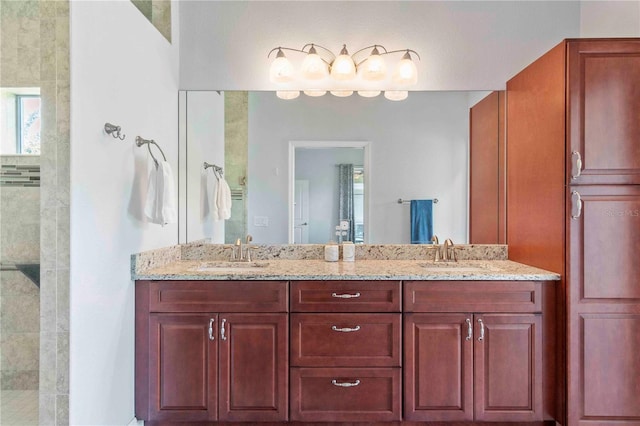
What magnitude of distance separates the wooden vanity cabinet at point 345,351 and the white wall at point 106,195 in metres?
0.83

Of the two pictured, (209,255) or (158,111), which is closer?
(158,111)

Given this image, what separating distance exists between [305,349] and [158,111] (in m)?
1.60

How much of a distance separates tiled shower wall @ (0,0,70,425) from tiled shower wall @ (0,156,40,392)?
108cm

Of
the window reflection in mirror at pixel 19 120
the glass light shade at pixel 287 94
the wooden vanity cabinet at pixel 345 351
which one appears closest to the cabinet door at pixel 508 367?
the wooden vanity cabinet at pixel 345 351

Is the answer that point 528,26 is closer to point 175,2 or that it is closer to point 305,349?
point 175,2

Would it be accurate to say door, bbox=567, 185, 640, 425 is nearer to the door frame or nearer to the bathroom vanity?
the bathroom vanity

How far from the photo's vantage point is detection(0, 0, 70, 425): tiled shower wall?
1451 millimetres

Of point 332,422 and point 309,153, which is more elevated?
point 309,153

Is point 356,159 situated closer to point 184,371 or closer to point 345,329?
point 345,329

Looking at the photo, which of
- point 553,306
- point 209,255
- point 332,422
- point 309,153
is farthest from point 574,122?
point 209,255

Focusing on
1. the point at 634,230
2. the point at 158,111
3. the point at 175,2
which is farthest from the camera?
the point at 175,2

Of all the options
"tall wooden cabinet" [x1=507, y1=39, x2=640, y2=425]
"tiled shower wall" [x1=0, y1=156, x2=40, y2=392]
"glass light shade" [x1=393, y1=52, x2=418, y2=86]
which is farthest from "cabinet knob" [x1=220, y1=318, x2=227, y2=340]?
"glass light shade" [x1=393, y1=52, x2=418, y2=86]

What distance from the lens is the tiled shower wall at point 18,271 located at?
2305 mm

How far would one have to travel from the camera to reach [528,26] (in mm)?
2500
